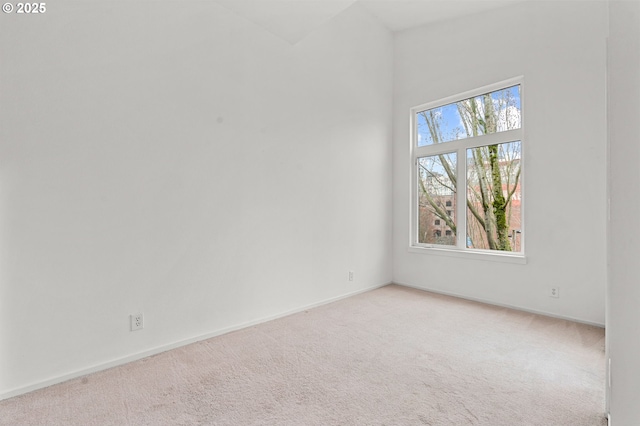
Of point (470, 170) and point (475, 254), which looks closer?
point (475, 254)

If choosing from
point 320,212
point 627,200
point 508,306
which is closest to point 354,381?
point 627,200

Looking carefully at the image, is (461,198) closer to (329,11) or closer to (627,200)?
(329,11)

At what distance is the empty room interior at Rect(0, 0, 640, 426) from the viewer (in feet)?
5.77

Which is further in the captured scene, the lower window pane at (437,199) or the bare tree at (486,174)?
the lower window pane at (437,199)

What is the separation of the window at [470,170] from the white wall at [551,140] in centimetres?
17

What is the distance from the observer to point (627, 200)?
62 centimetres

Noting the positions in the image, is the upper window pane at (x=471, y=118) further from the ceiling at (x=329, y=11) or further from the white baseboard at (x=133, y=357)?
the white baseboard at (x=133, y=357)

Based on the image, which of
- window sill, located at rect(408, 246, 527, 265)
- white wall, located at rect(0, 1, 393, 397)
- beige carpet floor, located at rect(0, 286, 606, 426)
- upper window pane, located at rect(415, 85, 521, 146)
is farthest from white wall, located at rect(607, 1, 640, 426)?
upper window pane, located at rect(415, 85, 521, 146)

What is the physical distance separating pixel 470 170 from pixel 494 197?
439mm

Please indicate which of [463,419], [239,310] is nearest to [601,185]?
[463,419]

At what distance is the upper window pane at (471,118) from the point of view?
137 inches

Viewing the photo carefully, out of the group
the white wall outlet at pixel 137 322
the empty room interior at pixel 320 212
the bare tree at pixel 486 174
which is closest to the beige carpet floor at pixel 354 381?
the empty room interior at pixel 320 212

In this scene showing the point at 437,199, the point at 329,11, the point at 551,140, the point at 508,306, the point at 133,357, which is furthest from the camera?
the point at 437,199

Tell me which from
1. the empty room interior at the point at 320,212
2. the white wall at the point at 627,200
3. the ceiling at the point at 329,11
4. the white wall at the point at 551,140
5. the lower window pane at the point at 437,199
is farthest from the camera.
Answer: the lower window pane at the point at 437,199
